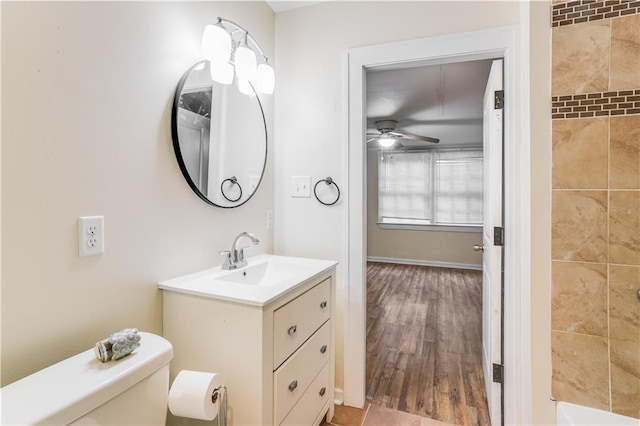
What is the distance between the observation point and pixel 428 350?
8.09ft

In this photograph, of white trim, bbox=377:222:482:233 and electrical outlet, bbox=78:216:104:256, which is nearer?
electrical outlet, bbox=78:216:104:256

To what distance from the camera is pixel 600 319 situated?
1.20m

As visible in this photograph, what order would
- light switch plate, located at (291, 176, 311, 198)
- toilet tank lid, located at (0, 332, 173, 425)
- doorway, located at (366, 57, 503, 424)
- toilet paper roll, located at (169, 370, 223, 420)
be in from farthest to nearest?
light switch plate, located at (291, 176, 311, 198), doorway, located at (366, 57, 503, 424), toilet paper roll, located at (169, 370, 223, 420), toilet tank lid, located at (0, 332, 173, 425)

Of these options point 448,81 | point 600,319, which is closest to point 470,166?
point 448,81

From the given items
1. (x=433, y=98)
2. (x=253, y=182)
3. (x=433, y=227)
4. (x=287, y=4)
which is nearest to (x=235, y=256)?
(x=253, y=182)

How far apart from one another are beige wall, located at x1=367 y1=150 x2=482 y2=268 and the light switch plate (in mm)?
3944

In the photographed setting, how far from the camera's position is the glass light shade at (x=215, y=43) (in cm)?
133

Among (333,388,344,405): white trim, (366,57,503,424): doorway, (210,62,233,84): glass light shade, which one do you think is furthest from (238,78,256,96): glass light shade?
(333,388,344,405): white trim

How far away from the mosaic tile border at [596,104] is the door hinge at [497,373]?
4.06 ft

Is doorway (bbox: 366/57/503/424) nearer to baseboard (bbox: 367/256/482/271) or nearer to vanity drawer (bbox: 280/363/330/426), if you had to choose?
baseboard (bbox: 367/256/482/271)

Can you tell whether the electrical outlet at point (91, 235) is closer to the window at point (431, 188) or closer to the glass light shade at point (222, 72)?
the glass light shade at point (222, 72)

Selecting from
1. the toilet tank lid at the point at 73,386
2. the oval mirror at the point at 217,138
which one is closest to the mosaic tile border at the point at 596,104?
the oval mirror at the point at 217,138

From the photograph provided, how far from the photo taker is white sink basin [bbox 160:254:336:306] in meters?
1.10

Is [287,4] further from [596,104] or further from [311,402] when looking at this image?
[311,402]
